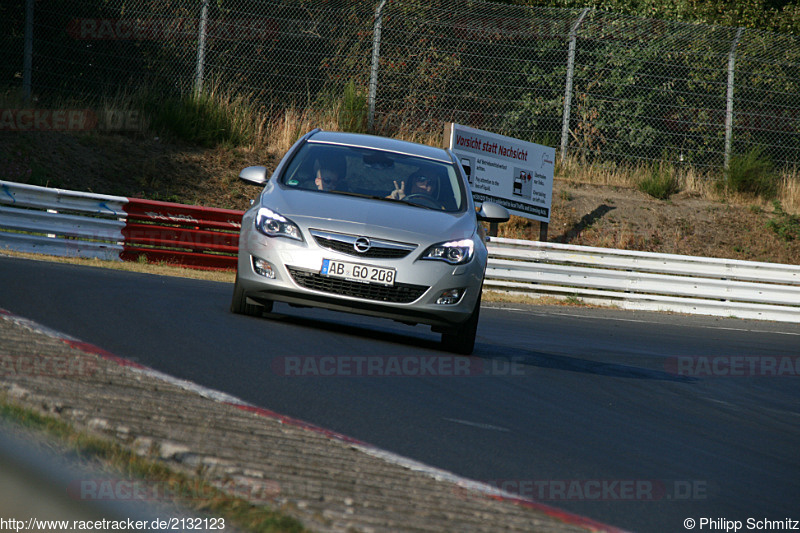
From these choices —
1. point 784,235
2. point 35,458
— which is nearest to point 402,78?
point 784,235

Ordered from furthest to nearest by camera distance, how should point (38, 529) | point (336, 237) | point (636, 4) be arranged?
point (636, 4), point (336, 237), point (38, 529)

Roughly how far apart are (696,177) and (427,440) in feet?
70.6

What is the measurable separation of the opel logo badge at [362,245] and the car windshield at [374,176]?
971mm

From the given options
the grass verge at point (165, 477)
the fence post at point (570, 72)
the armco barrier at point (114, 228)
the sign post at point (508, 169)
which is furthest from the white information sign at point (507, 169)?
the grass verge at point (165, 477)

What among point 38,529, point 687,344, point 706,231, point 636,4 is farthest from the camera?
point 636,4

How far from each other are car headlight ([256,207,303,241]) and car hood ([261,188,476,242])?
5cm

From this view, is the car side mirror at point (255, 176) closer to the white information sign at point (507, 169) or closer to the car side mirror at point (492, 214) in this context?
the car side mirror at point (492, 214)

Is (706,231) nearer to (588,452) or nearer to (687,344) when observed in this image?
(687,344)

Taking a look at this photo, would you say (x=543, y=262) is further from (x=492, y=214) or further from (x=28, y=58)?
(x=28, y=58)

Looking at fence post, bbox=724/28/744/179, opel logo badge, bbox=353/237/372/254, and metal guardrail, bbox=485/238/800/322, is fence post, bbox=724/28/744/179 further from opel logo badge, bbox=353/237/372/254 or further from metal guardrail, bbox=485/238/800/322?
opel logo badge, bbox=353/237/372/254

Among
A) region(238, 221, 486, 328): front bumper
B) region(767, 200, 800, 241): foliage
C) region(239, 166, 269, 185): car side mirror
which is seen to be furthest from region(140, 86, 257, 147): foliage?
region(238, 221, 486, 328): front bumper

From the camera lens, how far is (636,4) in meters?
32.5

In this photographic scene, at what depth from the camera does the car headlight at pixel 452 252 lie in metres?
7.88

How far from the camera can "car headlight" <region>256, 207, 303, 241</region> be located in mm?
7832
